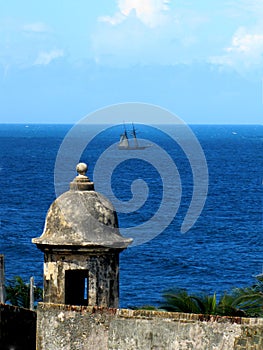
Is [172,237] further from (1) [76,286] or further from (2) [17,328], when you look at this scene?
(2) [17,328]

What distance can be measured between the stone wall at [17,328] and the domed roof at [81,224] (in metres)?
0.84

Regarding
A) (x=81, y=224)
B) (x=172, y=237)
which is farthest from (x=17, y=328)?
(x=172, y=237)

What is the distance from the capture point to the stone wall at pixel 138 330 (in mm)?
9609

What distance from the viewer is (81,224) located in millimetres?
10367

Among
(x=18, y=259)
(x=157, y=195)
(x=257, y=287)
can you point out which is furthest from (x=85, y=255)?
(x=157, y=195)

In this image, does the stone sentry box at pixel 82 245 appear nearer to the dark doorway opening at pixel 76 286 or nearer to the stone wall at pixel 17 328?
the dark doorway opening at pixel 76 286

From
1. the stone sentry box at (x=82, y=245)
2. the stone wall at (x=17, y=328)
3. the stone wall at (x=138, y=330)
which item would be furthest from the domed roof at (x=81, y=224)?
the stone wall at (x=17, y=328)

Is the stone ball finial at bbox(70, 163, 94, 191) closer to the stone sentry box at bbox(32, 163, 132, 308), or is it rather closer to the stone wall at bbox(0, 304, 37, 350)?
the stone sentry box at bbox(32, 163, 132, 308)

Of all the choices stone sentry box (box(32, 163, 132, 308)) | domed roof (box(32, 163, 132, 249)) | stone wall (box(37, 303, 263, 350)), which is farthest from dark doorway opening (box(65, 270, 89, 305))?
stone wall (box(37, 303, 263, 350))

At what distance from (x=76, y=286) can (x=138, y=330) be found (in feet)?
4.12

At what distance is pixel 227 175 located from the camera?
116 metres

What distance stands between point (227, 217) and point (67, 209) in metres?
65.6

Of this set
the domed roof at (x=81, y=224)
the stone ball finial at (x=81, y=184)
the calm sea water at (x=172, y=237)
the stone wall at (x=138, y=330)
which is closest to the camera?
the stone wall at (x=138, y=330)

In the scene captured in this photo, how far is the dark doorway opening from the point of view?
10.6 meters
